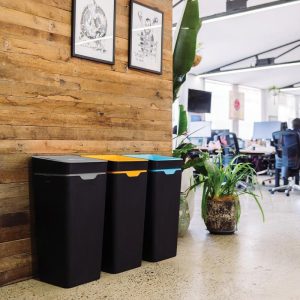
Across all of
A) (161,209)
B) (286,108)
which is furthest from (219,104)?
(161,209)

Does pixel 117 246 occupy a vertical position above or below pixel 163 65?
below

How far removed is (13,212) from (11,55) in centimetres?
91

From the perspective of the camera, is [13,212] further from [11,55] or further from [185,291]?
[185,291]

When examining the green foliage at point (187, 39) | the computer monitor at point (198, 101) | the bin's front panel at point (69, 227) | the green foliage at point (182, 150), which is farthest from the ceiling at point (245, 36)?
the bin's front panel at point (69, 227)

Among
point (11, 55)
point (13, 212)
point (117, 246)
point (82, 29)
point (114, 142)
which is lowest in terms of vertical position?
point (117, 246)

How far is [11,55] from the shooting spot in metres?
2.45

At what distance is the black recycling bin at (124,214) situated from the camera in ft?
8.45

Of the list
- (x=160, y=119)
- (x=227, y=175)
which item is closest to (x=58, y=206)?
(x=160, y=119)

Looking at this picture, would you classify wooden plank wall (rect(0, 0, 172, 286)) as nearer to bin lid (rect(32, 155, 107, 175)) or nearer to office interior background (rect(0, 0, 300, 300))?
office interior background (rect(0, 0, 300, 300))

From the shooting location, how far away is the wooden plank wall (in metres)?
2.45

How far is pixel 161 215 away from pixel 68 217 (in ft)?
2.53

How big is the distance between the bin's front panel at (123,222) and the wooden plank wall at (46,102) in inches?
17.5

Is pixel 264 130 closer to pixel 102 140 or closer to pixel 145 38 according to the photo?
pixel 145 38

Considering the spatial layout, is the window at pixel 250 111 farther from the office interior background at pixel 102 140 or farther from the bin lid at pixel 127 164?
the bin lid at pixel 127 164
